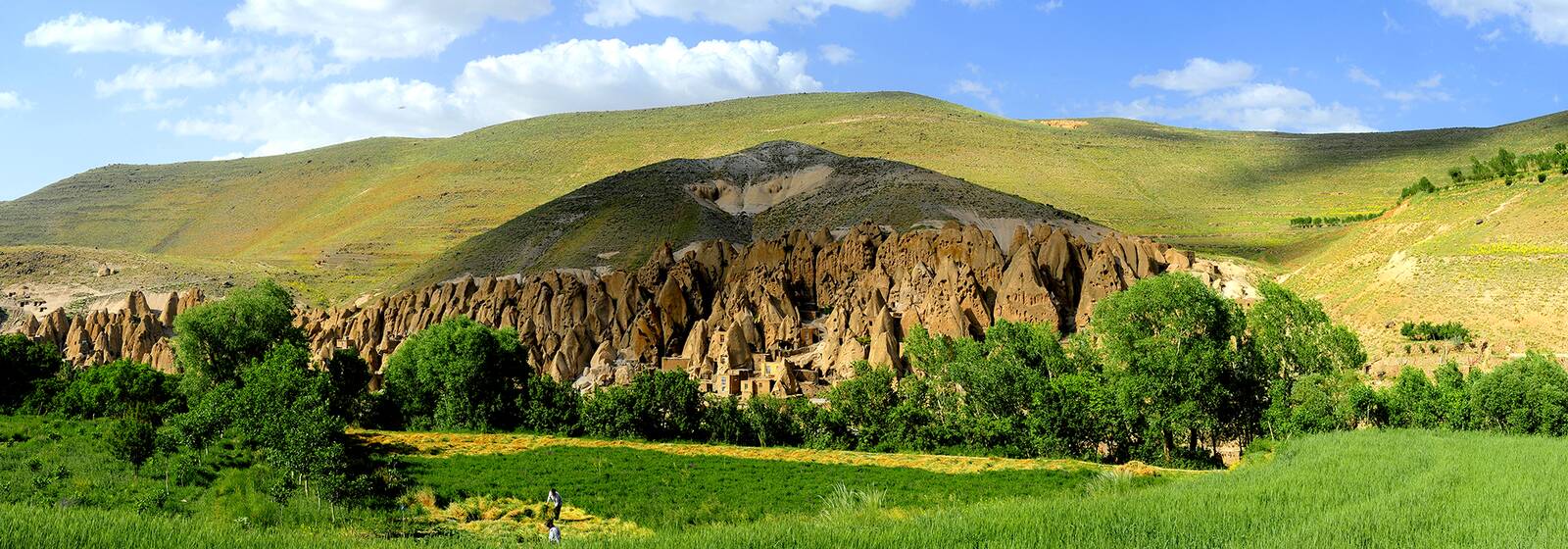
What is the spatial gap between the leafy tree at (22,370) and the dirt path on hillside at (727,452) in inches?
876

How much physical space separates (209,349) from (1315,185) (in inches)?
5432

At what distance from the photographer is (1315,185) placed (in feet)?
474

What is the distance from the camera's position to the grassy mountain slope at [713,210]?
10078 cm

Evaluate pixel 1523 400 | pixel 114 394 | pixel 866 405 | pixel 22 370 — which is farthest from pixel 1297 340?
pixel 22 370

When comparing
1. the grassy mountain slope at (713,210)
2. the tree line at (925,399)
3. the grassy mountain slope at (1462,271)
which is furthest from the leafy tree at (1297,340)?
the grassy mountain slope at (713,210)

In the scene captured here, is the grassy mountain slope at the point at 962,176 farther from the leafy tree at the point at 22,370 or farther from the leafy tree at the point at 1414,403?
the leafy tree at the point at 1414,403

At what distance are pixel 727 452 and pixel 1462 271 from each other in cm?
4262

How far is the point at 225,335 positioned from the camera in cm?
5997

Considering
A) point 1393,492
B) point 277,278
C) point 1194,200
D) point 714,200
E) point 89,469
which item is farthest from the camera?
point 1194,200

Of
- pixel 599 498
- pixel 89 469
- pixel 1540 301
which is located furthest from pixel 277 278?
pixel 1540 301

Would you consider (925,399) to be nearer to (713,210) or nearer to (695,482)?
(695,482)

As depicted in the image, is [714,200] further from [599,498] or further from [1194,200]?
[599,498]

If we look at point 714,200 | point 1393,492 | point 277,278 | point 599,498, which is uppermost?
point 714,200

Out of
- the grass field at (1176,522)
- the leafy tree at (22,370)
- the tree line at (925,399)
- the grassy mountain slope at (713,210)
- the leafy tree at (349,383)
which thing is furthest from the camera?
the grassy mountain slope at (713,210)
